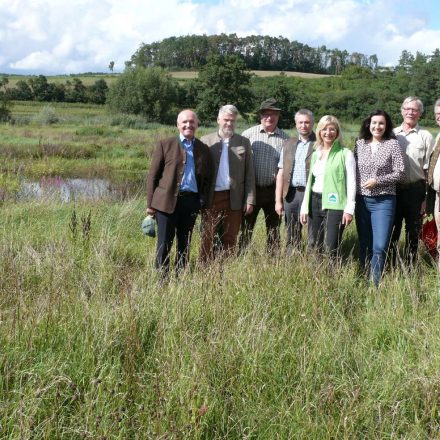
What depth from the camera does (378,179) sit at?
4.74 m

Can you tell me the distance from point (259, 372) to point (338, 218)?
2.28 metres

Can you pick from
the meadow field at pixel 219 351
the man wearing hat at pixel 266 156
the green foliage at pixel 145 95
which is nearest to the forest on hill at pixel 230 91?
the green foliage at pixel 145 95

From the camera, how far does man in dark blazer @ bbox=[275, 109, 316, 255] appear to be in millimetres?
5316

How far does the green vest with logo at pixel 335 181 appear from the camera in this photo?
15.7ft

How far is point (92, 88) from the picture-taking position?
70.8m

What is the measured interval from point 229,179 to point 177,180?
0.66 metres

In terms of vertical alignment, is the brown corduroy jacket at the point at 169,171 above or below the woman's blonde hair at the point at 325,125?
below

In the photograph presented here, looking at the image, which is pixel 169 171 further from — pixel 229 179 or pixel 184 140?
pixel 229 179

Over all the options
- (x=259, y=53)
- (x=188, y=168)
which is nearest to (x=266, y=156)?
(x=188, y=168)

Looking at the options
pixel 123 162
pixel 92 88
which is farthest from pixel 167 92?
pixel 123 162

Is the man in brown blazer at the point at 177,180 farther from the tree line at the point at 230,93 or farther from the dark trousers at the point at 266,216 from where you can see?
the tree line at the point at 230,93

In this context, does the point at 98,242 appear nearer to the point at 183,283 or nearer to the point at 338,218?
the point at 183,283

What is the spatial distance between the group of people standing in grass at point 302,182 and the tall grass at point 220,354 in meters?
0.67

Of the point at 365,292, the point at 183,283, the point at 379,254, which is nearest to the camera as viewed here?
the point at 183,283
